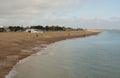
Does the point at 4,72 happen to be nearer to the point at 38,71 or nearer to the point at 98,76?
the point at 38,71

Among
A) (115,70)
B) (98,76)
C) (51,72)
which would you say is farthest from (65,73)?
(115,70)

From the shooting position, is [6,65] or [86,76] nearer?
[86,76]

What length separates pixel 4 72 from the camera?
57.8ft

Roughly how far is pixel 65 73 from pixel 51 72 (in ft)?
3.76

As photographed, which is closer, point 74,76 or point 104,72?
point 74,76

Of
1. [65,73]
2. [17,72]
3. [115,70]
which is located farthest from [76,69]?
[17,72]

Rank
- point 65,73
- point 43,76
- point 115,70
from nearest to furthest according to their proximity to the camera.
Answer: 1. point 43,76
2. point 65,73
3. point 115,70

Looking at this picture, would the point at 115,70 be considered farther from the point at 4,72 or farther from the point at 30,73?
the point at 4,72

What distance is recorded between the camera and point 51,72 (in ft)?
62.5

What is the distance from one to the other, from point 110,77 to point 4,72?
25.9 ft

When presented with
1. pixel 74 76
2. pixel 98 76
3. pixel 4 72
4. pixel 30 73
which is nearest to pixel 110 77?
pixel 98 76

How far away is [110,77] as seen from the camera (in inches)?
690

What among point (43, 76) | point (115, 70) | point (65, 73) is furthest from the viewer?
point (115, 70)

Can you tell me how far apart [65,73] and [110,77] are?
3.56m
